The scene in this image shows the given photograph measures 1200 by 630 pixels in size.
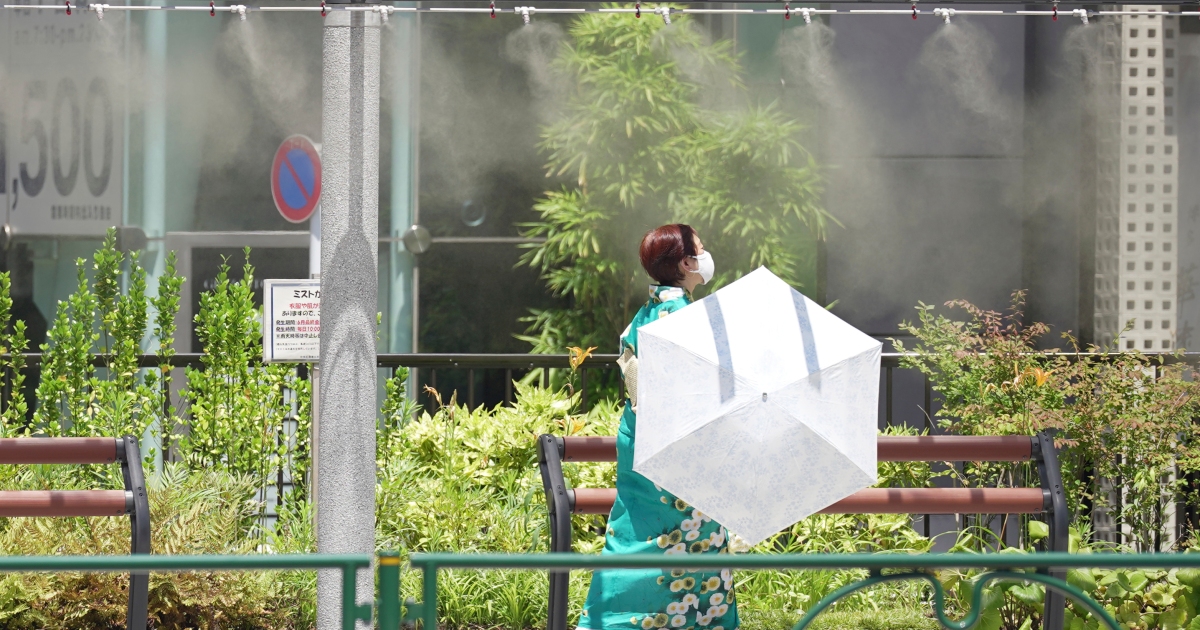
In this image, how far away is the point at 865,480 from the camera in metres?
3.34

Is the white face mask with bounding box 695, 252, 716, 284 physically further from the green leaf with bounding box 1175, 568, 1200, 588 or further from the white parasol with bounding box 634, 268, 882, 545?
the green leaf with bounding box 1175, 568, 1200, 588

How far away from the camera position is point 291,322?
485 centimetres

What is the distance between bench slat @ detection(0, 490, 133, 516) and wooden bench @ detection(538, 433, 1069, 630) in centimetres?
128

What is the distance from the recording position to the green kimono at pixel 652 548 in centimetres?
375

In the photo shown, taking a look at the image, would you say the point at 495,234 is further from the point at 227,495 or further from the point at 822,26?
the point at 227,495

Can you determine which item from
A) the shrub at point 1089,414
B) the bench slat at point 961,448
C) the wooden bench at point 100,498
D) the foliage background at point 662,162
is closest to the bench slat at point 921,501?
the bench slat at point 961,448

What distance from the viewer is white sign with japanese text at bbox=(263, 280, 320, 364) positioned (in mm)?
4820

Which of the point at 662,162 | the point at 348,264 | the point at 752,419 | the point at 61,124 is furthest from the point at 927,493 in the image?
the point at 61,124

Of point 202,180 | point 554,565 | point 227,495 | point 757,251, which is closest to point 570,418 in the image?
point 227,495

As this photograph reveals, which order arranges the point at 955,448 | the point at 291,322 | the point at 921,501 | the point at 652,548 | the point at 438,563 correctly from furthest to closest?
the point at 291,322 → the point at 955,448 → the point at 921,501 → the point at 652,548 → the point at 438,563

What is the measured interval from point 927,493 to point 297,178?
116 inches

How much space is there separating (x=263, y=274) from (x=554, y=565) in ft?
20.6

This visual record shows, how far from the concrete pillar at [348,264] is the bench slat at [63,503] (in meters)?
0.60

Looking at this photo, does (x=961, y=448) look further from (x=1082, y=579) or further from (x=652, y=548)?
(x=652, y=548)
